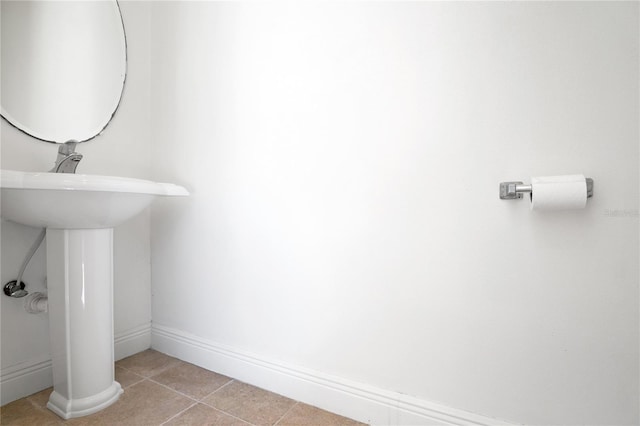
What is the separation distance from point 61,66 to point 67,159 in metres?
0.50

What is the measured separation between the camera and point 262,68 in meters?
1.39

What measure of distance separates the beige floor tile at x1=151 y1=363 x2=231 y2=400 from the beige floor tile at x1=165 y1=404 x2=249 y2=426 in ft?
0.31

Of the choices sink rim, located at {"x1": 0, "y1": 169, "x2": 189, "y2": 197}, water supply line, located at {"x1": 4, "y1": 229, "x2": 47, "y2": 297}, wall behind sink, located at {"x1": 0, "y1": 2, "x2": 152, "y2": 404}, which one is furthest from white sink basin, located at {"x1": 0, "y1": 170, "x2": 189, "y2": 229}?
wall behind sink, located at {"x1": 0, "y1": 2, "x2": 152, "y2": 404}

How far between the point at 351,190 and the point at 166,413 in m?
1.05

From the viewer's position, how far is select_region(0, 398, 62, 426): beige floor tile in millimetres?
1141

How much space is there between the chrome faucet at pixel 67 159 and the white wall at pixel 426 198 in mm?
483

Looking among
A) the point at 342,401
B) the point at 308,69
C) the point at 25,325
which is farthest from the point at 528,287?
the point at 25,325

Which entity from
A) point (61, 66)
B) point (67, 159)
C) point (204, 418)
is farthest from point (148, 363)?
point (61, 66)

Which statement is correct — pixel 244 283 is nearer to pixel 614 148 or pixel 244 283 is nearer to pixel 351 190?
pixel 351 190

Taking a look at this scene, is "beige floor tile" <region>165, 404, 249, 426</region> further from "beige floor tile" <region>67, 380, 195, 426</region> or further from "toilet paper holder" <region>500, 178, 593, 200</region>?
"toilet paper holder" <region>500, 178, 593, 200</region>

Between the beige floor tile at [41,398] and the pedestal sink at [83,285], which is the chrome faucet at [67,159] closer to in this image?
the pedestal sink at [83,285]

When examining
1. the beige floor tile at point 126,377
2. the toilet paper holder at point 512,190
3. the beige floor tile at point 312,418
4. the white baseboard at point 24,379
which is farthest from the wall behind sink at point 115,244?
the toilet paper holder at point 512,190

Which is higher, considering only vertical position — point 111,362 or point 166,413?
point 111,362

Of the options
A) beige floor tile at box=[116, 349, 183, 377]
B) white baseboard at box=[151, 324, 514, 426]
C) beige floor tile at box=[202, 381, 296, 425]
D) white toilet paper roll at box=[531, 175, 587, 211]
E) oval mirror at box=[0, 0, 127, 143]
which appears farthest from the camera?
beige floor tile at box=[116, 349, 183, 377]
